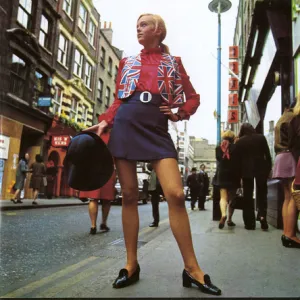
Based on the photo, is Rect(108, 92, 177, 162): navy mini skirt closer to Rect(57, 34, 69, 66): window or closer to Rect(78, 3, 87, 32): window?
Rect(78, 3, 87, 32): window

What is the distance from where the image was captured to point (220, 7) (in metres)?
2.05

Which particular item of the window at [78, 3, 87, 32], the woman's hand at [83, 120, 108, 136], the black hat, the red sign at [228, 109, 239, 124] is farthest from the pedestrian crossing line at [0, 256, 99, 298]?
the red sign at [228, 109, 239, 124]

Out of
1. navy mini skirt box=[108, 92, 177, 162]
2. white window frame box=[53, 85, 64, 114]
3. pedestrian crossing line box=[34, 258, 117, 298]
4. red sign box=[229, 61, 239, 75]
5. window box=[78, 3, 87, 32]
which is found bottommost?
pedestrian crossing line box=[34, 258, 117, 298]

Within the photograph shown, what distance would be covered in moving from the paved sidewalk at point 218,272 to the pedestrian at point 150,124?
11 centimetres

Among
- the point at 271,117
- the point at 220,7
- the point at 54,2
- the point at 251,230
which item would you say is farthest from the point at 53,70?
the point at 271,117

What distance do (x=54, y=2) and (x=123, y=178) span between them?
51.4 inches

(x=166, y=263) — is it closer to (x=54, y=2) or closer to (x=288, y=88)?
(x=54, y=2)

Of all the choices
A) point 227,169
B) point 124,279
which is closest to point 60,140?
point 124,279

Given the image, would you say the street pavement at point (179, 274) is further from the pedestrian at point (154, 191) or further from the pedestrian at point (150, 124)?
the pedestrian at point (154, 191)

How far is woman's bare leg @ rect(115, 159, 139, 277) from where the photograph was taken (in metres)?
2.11

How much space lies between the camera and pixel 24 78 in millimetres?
2465

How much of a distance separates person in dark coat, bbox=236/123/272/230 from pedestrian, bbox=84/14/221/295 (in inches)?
133

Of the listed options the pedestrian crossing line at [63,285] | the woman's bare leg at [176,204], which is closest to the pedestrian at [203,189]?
the pedestrian crossing line at [63,285]

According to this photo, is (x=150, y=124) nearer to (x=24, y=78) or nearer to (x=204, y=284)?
(x=204, y=284)
